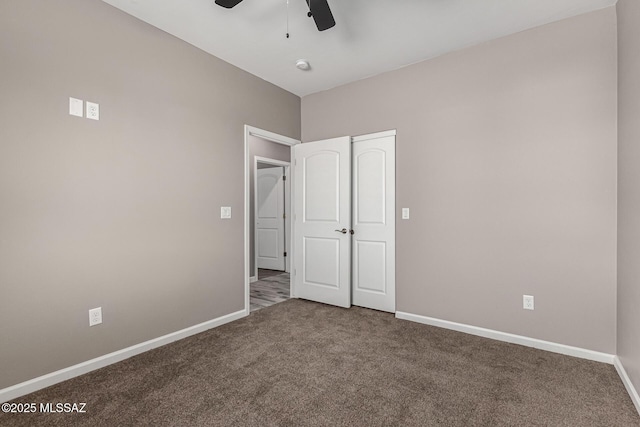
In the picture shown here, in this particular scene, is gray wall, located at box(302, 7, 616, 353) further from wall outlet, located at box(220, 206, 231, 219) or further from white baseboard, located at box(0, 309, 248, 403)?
white baseboard, located at box(0, 309, 248, 403)

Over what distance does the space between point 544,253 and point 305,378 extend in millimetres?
2165

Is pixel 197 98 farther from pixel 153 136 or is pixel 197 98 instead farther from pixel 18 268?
pixel 18 268

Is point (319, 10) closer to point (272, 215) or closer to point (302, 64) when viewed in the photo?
point (302, 64)

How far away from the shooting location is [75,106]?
2.15 m

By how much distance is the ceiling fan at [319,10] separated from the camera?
1.89 meters

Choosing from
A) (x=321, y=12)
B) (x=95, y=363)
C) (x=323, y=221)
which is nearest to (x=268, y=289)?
(x=323, y=221)

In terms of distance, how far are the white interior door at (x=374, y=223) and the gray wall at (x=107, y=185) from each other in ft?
4.64

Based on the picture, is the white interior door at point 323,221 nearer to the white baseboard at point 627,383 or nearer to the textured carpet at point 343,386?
the textured carpet at point 343,386

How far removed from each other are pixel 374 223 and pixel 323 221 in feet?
2.14

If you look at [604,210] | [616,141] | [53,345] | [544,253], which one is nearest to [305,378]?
[53,345]

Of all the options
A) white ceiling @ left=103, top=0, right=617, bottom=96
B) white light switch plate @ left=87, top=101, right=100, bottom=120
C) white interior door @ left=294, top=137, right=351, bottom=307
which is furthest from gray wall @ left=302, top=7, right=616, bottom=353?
white light switch plate @ left=87, top=101, right=100, bottom=120

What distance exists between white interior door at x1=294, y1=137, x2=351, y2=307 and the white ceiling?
1025 mm

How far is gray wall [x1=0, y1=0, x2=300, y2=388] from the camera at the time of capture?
192cm

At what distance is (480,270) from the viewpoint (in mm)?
2852
